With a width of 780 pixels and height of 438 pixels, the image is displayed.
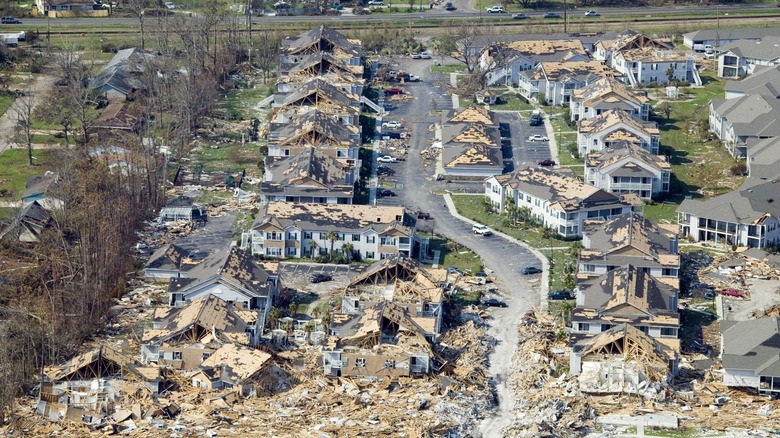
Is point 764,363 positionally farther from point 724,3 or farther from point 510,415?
point 724,3

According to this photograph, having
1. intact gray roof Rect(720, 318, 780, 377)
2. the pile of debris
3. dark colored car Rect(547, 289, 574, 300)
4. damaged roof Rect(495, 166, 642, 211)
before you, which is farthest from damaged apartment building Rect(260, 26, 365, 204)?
intact gray roof Rect(720, 318, 780, 377)

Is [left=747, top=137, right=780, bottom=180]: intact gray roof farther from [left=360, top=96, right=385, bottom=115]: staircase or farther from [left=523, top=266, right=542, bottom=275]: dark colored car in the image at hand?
[left=360, top=96, right=385, bottom=115]: staircase

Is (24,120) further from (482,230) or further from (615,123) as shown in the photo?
(615,123)

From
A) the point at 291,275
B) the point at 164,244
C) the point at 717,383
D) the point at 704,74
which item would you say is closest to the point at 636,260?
the point at 717,383

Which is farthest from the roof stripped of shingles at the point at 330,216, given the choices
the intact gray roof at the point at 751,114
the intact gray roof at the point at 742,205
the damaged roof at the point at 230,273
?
the intact gray roof at the point at 751,114

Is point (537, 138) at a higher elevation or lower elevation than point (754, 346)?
higher

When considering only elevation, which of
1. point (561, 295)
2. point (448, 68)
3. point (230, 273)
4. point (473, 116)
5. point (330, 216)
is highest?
point (448, 68)

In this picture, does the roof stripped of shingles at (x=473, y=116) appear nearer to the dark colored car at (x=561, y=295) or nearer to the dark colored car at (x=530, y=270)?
the dark colored car at (x=530, y=270)

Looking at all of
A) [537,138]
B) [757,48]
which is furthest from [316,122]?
[757,48]

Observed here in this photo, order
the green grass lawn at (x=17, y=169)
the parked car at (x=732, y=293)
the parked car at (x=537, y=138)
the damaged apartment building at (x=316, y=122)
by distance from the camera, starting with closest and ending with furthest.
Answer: the parked car at (x=732, y=293) → the damaged apartment building at (x=316, y=122) → the green grass lawn at (x=17, y=169) → the parked car at (x=537, y=138)
